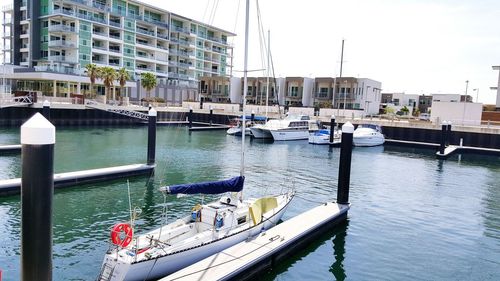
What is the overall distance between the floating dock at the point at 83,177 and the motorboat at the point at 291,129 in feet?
104

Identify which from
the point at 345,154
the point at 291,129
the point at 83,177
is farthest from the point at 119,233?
the point at 291,129

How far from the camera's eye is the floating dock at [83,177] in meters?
21.6

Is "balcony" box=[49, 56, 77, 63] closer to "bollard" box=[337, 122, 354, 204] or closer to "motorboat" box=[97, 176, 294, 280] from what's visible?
"bollard" box=[337, 122, 354, 204]

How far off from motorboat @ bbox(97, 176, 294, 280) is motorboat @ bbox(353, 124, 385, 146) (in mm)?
41284

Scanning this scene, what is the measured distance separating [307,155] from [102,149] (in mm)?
21946

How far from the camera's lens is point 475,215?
23188mm

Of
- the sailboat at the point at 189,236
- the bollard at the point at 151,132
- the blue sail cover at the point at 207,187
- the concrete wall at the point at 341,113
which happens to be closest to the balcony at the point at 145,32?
the concrete wall at the point at 341,113

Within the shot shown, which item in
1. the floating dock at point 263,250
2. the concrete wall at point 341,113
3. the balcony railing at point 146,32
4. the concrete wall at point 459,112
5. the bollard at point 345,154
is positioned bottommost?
the floating dock at point 263,250

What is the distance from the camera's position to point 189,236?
48.1ft

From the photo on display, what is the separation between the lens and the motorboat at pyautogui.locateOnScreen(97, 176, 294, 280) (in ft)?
39.2

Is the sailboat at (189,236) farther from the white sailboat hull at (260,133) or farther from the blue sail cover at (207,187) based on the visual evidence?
the white sailboat hull at (260,133)

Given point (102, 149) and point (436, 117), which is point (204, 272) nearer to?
point (102, 149)

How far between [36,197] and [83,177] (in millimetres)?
19143

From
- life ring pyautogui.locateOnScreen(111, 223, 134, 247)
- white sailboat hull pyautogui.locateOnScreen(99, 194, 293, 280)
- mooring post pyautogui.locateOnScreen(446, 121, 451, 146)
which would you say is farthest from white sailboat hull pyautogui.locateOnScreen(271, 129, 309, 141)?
life ring pyautogui.locateOnScreen(111, 223, 134, 247)
